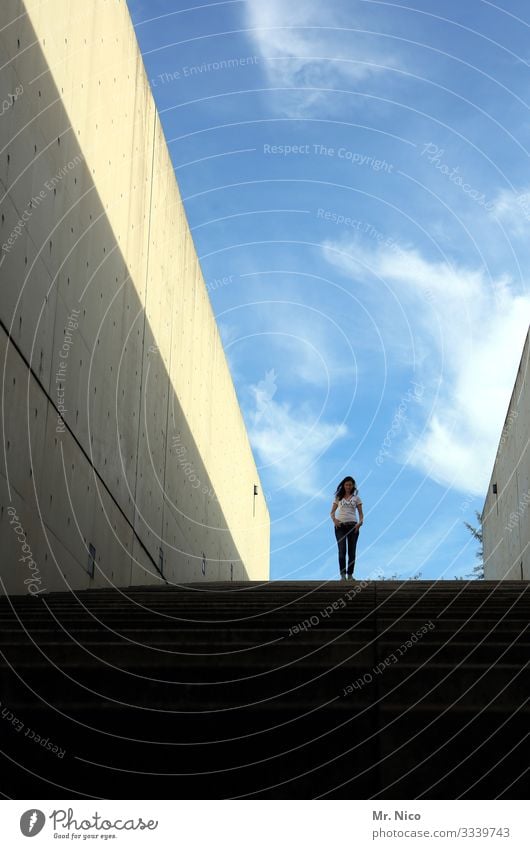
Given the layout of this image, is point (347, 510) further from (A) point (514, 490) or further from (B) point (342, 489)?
(A) point (514, 490)

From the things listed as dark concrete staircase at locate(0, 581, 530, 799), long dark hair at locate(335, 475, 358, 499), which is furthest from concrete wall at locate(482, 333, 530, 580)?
dark concrete staircase at locate(0, 581, 530, 799)

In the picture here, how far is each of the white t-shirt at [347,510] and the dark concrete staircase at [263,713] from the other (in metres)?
6.80

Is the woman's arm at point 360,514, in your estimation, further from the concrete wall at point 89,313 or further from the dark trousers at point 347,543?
the concrete wall at point 89,313

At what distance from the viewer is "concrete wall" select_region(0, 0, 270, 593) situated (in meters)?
6.58

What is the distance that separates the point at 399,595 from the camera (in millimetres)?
6250

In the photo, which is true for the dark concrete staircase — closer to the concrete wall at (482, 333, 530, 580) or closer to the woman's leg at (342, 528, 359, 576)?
the woman's leg at (342, 528, 359, 576)

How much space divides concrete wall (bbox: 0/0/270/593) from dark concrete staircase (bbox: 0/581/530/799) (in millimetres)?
2888

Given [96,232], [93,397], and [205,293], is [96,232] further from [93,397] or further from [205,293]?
[205,293]

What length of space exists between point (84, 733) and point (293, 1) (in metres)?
7.56

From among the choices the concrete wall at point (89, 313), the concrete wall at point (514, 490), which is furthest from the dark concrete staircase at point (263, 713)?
the concrete wall at point (514, 490)

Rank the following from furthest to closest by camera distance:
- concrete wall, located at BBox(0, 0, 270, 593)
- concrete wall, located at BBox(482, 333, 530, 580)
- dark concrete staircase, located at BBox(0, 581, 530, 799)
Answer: concrete wall, located at BBox(482, 333, 530, 580), concrete wall, located at BBox(0, 0, 270, 593), dark concrete staircase, located at BBox(0, 581, 530, 799)

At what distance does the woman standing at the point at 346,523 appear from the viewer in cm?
1087

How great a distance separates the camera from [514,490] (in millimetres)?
13211

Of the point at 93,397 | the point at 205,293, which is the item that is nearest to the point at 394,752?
the point at 93,397
